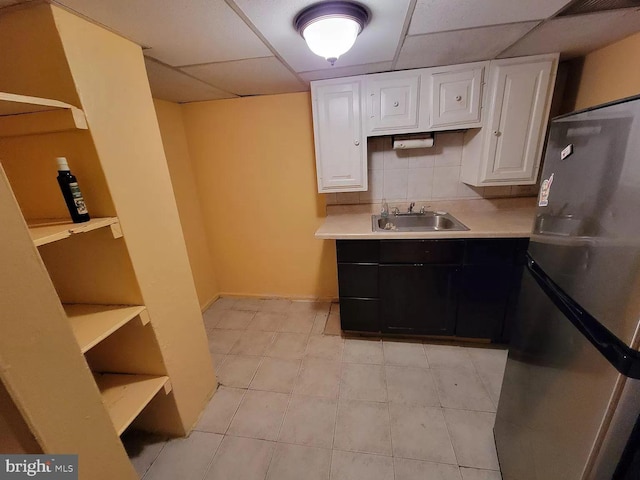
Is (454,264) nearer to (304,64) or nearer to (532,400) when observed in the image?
(532,400)

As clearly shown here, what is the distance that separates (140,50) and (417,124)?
5.62 feet

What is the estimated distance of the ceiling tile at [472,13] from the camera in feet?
3.40

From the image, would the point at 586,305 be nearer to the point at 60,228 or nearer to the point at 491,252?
the point at 491,252

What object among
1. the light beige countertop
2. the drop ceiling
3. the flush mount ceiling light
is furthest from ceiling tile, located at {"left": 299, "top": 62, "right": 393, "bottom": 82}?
the light beige countertop

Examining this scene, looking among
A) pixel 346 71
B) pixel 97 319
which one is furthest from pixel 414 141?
pixel 97 319

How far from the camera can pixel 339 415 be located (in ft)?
5.10

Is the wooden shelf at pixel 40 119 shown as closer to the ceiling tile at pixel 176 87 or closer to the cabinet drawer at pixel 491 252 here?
the ceiling tile at pixel 176 87

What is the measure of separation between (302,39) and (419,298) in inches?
71.3

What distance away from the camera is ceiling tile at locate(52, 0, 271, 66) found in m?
0.91

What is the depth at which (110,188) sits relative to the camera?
102cm

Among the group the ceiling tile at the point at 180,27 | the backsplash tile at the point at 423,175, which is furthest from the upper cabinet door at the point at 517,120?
the ceiling tile at the point at 180,27

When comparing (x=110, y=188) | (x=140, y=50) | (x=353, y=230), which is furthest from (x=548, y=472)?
(x=140, y=50)

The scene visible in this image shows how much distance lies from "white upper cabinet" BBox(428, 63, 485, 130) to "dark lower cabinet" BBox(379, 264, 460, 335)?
1055 millimetres

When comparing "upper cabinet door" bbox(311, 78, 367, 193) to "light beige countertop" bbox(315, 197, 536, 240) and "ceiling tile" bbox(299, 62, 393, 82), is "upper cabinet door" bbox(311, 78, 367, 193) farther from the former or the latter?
"light beige countertop" bbox(315, 197, 536, 240)
